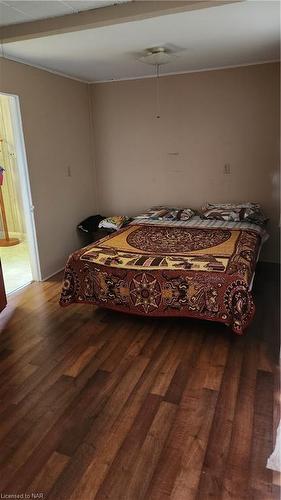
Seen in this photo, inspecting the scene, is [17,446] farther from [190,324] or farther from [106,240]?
[106,240]

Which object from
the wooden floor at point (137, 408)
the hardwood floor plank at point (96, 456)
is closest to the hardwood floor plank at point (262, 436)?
the wooden floor at point (137, 408)

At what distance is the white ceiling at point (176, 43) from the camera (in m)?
2.36

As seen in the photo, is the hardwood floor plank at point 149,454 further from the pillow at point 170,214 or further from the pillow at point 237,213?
the pillow at point 170,214

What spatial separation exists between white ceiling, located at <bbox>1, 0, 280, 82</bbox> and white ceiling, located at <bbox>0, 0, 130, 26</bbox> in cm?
19

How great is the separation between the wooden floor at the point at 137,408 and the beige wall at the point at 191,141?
1.83m

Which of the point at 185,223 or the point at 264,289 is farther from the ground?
the point at 185,223

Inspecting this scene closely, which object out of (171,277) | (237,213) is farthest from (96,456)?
(237,213)

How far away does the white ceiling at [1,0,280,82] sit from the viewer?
2.36 metres

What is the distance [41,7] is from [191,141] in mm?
2400

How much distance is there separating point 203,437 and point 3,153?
5.05 metres

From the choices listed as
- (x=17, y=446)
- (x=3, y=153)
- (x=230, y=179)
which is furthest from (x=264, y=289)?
(x=3, y=153)

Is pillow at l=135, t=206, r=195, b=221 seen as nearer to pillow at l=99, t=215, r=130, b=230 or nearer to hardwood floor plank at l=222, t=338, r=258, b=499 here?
pillow at l=99, t=215, r=130, b=230

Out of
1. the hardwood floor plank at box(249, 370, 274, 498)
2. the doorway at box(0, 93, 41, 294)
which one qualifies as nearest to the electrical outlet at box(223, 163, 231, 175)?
the doorway at box(0, 93, 41, 294)

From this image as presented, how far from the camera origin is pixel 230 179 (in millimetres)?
4199
